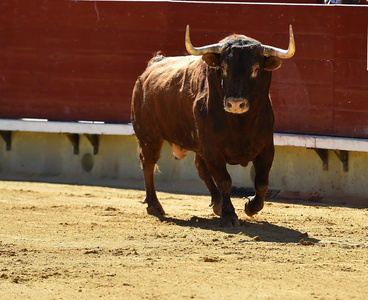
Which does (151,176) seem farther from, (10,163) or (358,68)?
(10,163)

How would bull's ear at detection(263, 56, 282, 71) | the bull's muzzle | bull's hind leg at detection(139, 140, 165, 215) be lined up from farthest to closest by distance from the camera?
bull's hind leg at detection(139, 140, 165, 215)
bull's ear at detection(263, 56, 282, 71)
the bull's muzzle

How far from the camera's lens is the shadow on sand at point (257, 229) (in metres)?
6.41

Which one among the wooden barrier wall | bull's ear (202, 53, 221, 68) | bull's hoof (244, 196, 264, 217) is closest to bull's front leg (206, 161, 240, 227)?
bull's hoof (244, 196, 264, 217)

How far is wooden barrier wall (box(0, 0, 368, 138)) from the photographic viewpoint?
938 cm

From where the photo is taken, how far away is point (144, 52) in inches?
420

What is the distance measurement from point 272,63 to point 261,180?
93 centimetres

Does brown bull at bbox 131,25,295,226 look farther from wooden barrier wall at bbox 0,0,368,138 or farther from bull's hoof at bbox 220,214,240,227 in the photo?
wooden barrier wall at bbox 0,0,368,138

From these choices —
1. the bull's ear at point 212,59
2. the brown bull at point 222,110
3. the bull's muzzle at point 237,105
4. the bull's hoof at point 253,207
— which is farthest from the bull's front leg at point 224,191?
the bull's ear at point 212,59

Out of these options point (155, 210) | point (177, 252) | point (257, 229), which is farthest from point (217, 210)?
point (177, 252)

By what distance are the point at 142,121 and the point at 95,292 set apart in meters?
3.68

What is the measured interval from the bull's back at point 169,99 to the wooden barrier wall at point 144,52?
5.74 feet

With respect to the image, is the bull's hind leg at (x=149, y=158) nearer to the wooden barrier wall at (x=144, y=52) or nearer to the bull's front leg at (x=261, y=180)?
the bull's front leg at (x=261, y=180)

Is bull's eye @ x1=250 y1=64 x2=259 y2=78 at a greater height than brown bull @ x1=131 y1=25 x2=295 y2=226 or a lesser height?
greater

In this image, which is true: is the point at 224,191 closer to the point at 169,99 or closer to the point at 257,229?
the point at 257,229
